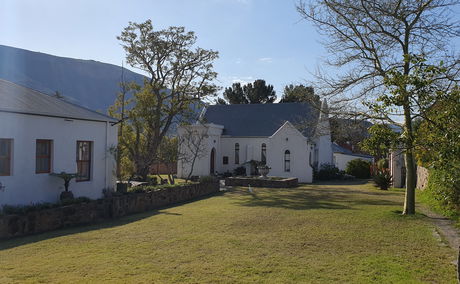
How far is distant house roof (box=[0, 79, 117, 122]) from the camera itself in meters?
14.0

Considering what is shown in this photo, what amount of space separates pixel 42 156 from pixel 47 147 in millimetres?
435

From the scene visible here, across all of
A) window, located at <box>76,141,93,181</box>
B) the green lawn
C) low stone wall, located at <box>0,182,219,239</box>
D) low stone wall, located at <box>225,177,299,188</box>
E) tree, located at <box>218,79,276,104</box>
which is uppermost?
tree, located at <box>218,79,276,104</box>

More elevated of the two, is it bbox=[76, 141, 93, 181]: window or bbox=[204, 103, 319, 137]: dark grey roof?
bbox=[204, 103, 319, 137]: dark grey roof

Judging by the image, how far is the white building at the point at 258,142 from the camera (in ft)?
107

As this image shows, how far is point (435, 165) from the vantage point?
672 centimetres

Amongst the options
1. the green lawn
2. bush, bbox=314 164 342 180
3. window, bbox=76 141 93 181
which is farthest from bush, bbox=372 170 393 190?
window, bbox=76 141 93 181

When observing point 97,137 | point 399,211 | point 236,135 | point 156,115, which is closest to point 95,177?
point 97,137

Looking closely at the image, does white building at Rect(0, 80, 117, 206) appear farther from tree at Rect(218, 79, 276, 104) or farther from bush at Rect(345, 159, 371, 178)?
tree at Rect(218, 79, 276, 104)

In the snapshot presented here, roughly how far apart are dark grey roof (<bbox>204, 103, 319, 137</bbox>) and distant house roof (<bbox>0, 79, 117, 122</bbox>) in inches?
838

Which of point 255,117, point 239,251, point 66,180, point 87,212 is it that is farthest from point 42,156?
point 255,117

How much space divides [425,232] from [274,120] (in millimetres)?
27363

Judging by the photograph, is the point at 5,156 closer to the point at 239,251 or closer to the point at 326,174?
the point at 239,251

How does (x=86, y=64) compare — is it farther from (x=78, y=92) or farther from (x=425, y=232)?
(x=425, y=232)

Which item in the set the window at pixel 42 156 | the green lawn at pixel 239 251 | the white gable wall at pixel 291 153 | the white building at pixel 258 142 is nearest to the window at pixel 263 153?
the white building at pixel 258 142
